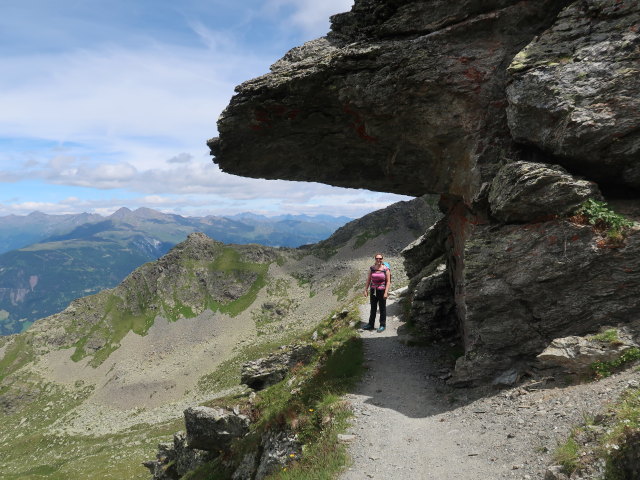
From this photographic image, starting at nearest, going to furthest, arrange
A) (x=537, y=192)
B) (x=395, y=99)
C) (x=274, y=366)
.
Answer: (x=537, y=192), (x=395, y=99), (x=274, y=366)

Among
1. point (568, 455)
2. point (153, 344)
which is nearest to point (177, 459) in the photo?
point (568, 455)

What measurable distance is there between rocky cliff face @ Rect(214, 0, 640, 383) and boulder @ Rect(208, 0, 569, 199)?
7cm

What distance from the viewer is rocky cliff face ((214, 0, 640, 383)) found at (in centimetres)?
1311

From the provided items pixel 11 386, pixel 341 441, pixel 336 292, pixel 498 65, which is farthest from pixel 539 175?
pixel 11 386

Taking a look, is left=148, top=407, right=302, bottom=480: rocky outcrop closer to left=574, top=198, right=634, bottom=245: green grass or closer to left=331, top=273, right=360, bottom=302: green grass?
left=574, top=198, right=634, bottom=245: green grass

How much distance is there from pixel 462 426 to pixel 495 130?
12.3m

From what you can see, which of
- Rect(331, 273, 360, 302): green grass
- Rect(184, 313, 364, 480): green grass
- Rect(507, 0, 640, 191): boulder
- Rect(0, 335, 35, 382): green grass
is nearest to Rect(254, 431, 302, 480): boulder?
Rect(184, 313, 364, 480): green grass

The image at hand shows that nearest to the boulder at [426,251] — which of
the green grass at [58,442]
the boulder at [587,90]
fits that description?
the boulder at [587,90]

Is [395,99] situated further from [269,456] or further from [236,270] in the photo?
[236,270]

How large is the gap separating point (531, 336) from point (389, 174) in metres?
11.8

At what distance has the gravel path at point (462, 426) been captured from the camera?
34.5 feet

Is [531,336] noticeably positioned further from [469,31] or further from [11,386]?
[11,386]

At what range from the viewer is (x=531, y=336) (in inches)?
569

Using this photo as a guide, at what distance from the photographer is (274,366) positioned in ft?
103
